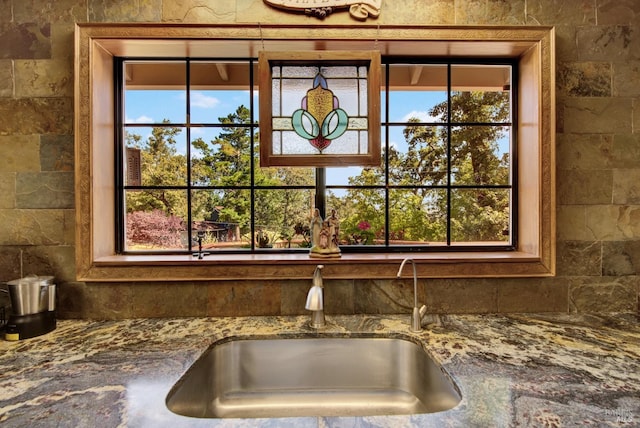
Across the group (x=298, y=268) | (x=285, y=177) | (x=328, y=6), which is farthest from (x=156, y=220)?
(x=328, y=6)

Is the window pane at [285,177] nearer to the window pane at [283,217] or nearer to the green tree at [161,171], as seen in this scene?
the window pane at [283,217]

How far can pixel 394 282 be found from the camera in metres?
1.60

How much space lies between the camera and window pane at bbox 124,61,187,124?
179 centimetres

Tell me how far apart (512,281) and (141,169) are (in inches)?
73.8

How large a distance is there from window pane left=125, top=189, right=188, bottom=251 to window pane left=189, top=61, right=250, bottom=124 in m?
0.42

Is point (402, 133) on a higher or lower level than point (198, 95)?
lower

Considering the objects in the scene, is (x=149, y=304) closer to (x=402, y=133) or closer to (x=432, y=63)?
(x=402, y=133)

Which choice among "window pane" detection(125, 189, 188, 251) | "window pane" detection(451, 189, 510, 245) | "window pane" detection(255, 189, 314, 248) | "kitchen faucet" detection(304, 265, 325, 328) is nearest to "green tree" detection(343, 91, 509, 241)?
"window pane" detection(451, 189, 510, 245)

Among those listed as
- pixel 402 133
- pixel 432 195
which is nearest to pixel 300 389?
pixel 432 195

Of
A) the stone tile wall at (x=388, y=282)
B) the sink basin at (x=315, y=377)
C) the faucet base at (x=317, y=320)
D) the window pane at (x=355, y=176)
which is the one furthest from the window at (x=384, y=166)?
the sink basin at (x=315, y=377)

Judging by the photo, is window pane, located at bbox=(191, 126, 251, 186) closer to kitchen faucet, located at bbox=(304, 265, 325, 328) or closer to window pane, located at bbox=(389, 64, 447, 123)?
kitchen faucet, located at bbox=(304, 265, 325, 328)

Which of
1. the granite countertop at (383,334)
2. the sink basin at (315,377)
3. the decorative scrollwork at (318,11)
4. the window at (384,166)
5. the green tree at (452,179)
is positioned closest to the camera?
the granite countertop at (383,334)

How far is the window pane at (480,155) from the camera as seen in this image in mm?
1815

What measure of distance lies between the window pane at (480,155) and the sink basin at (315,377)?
94 cm
